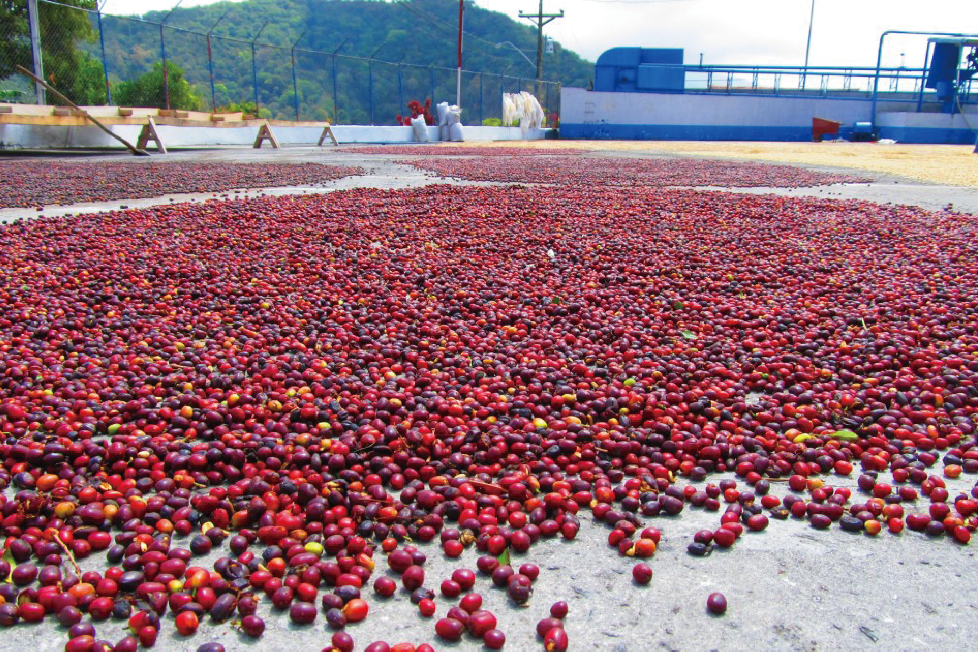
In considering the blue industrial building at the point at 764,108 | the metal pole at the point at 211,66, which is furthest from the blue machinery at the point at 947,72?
the metal pole at the point at 211,66

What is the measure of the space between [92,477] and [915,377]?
317cm

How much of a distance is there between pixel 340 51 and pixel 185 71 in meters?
24.9

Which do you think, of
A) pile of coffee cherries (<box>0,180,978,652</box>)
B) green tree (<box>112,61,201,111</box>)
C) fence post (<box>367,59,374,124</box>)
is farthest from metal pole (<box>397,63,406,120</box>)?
pile of coffee cherries (<box>0,180,978,652</box>)

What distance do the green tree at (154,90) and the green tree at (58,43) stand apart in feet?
3.98

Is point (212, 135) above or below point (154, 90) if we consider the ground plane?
below

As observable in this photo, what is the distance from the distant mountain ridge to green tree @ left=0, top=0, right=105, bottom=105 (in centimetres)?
116

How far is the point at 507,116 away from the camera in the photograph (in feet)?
126

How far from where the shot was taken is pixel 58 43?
20531 millimetres

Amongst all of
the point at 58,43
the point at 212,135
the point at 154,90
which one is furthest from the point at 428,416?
the point at 154,90

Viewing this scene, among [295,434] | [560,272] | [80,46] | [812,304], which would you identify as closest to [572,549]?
[295,434]

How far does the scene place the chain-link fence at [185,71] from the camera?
1967 centimetres

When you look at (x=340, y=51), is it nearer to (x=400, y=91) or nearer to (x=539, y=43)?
(x=539, y=43)

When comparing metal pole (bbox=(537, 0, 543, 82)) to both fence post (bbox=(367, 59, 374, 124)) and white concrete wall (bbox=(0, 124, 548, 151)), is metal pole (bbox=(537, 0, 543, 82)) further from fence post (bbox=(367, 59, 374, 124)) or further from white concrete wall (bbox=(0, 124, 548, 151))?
fence post (bbox=(367, 59, 374, 124))

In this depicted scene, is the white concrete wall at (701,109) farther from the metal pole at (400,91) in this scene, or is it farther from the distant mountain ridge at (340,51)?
the metal pole at (400,91)
